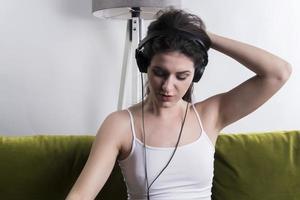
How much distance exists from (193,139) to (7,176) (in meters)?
0.60

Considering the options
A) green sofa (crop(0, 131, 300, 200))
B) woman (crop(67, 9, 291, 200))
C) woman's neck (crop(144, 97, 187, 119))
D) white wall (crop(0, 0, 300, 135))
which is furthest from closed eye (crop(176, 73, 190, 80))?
white wall (crop(0, 0, 300, 135))

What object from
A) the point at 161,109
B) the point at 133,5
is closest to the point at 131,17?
the point at 133,5

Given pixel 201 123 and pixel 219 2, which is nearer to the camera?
pixel 201 123

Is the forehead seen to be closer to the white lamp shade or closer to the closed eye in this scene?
the closed eye

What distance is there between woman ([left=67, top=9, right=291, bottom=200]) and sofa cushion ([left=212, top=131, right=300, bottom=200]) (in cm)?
19

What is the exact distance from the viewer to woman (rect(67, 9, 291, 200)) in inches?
43.6

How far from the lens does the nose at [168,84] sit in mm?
1106

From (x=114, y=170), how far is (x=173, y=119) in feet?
0.99

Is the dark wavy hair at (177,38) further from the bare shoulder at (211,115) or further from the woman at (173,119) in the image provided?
the bare shoulder at (211,115)

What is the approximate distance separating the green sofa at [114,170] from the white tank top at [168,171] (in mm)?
232

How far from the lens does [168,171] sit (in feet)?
3.88

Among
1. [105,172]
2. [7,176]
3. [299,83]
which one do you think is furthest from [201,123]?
[299,83]

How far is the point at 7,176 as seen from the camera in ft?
4.50

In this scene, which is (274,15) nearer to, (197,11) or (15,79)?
(197,11)
